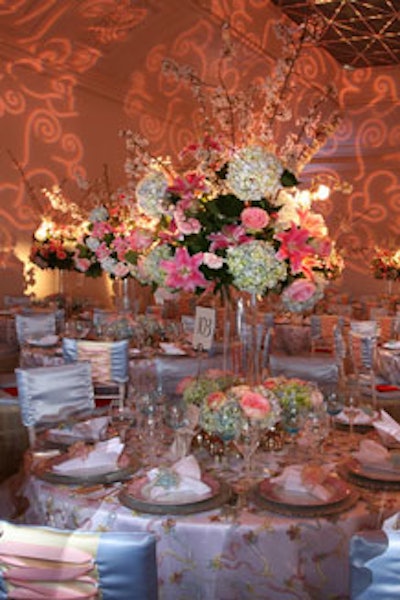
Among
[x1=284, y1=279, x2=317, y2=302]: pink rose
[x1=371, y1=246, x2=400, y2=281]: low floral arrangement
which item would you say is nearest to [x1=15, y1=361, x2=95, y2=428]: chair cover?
[x1=284, y1=279, x2=317, y2=302]: pink rose

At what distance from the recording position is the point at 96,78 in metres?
11.1

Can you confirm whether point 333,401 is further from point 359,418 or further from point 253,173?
point 253,173

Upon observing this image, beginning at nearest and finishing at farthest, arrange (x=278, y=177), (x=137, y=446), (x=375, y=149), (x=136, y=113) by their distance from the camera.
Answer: (x=278, y=177), (x=137, y=446), (x=136, y=113), (x=375, y=149)

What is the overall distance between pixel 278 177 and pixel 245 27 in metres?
9.09

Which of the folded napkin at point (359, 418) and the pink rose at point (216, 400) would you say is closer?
the pink rose at point (216, 400)

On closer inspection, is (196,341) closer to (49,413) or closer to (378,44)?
(49,413)

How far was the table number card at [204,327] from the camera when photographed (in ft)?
10.0

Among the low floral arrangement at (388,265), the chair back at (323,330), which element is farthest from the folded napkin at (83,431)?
the low floral arrangement at (388,265)

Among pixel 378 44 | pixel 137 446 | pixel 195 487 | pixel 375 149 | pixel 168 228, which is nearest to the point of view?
pixel 195 487

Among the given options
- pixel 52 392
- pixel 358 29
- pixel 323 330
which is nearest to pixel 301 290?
pixel 52 392

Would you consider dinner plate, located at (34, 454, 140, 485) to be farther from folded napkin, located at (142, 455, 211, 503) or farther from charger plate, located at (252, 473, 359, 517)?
charger plate, located at (252, 473, 359, 517)

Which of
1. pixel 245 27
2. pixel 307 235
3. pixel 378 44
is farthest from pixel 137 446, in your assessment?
pixel 378 44

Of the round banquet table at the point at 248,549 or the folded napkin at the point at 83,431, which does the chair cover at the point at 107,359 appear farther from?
the round banquet table at the point at 248,549

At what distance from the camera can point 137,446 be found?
2926 millimetres
